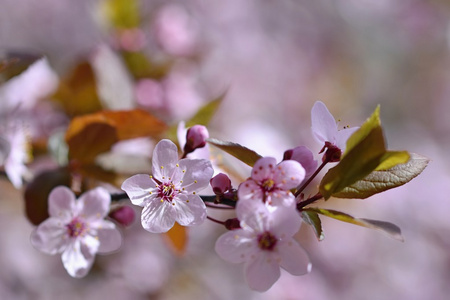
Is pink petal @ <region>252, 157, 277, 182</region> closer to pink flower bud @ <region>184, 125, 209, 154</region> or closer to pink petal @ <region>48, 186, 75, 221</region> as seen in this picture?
pink flower bud @ <region>184, 125, 209, 154</region>

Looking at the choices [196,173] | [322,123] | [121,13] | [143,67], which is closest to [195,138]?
[196,173]

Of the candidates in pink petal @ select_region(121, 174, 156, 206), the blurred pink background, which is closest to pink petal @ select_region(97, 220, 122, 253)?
pink petal @ select_region(121, 174, 156, 206)

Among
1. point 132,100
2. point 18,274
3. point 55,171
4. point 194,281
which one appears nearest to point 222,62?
point 194,281

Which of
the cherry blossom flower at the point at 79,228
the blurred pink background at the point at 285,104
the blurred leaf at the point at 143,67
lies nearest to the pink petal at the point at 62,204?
the cherry blossom flower at the point at 79,228

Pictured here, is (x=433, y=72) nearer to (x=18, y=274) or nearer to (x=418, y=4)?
(x=418, y=4)

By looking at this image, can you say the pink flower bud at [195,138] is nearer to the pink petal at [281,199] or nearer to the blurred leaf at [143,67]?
the pink petal at [281,199]

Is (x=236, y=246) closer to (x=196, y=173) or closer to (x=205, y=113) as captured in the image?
(x=196, y=173)

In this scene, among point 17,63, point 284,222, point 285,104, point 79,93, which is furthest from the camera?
point 285,104
